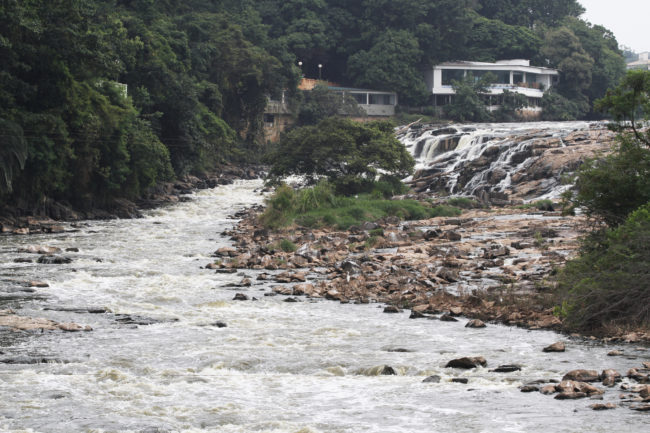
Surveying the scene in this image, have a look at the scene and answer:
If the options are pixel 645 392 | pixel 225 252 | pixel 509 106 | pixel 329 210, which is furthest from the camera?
pixel 509 106

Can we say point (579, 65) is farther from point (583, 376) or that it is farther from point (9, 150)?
point (583, 376)

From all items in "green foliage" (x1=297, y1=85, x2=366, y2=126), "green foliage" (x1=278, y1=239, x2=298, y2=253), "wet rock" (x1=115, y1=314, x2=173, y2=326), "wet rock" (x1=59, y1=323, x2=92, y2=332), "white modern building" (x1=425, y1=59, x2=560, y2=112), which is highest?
"white modern building" (x1=425, y1=59, x2=560, y2=112)

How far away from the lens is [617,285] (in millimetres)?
12375

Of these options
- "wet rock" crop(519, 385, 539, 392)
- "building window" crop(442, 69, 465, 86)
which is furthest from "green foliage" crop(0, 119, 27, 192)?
"building window" crop(442, 69, 465, 86)

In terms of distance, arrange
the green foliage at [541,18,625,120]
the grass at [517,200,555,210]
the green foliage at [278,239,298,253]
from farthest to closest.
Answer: the green foliage at [541,18,625,120]
the grass at [517,200,555,210]
the green foliage at [278,239,298,253]

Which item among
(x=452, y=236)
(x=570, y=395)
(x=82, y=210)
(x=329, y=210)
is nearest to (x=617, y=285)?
(x=570, y=395)

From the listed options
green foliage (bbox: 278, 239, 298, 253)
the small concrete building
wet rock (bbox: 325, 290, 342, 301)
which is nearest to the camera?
wet rock (bbox: 325, 290, 342, 301)

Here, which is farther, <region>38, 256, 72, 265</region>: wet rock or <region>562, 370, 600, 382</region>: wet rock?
<region>38, 256, 72, 265</region>: wet rock

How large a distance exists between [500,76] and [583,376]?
7028 cm

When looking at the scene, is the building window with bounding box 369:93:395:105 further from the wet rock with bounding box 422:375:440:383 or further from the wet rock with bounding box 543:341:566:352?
the wet rock with bounding box 422:375:440:383

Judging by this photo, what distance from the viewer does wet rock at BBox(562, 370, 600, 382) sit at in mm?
10219

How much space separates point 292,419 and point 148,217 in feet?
87.3

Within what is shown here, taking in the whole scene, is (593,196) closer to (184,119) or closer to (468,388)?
(468,388)

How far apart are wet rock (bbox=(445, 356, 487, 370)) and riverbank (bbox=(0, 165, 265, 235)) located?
20.5 metres
